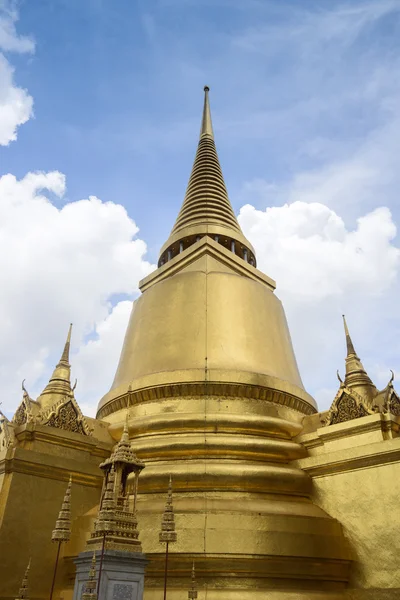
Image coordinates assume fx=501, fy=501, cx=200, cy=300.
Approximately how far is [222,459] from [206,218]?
289 inches

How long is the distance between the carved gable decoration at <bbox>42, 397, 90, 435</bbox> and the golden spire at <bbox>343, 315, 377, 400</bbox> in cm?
469

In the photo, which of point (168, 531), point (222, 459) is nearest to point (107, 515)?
point (168, 531)

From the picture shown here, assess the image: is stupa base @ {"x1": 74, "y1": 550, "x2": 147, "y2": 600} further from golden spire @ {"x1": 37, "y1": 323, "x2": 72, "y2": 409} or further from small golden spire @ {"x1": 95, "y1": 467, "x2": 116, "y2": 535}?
golden spire @ {"x1": 37, "y1": 323, "x2": 72, "y2": 409}

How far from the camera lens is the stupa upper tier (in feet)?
43.1

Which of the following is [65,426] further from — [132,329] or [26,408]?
[132,329]

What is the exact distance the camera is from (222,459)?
796 cm

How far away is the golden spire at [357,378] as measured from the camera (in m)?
9.09

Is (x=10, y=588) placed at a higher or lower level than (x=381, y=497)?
lower

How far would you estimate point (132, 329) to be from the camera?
11.5 metres

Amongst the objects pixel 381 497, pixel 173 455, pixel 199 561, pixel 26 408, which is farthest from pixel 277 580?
pixel 26 408

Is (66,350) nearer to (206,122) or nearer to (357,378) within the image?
(357,378)

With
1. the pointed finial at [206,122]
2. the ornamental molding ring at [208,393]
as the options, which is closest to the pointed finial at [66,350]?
the ornamental molding ring at [208,393]

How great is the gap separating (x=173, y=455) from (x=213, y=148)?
11438 millimetres

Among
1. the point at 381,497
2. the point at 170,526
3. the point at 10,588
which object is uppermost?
the point at 381,497
